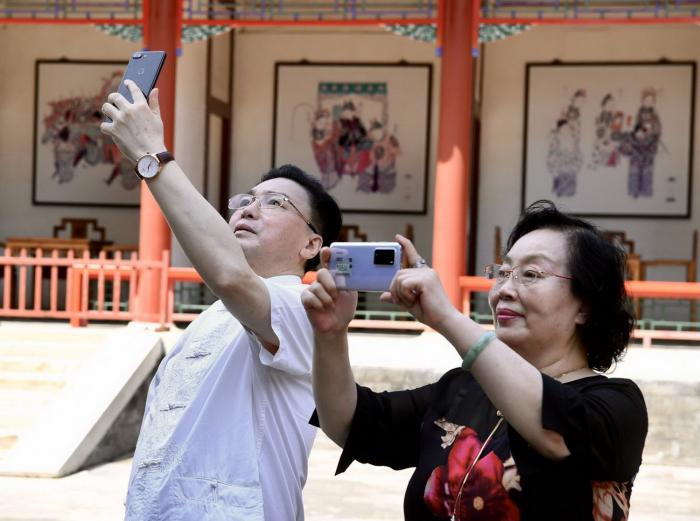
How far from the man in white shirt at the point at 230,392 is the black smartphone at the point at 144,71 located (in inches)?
0.8

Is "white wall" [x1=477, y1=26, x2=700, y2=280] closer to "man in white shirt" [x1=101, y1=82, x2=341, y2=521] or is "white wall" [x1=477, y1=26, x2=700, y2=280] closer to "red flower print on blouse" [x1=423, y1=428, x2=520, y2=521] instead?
"man in white shirt" [x1=101, y1=82, x2=341, y2=521]

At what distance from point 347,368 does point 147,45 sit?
8264mm

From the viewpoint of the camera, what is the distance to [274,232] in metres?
2.79

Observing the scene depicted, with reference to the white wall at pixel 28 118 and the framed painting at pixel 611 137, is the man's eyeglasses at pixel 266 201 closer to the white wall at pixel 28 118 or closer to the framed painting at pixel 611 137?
the framed painting at pixel 611 137

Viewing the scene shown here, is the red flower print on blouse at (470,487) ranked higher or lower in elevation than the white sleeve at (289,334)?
lower

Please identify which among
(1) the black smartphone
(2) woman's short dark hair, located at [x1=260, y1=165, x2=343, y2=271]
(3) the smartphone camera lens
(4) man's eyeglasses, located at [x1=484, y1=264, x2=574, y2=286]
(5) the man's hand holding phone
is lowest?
(4) man's eyeglasses, located at [x1=484, y1=264, x2=574, y2=286]

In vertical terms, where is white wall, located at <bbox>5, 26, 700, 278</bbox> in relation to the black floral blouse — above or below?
above

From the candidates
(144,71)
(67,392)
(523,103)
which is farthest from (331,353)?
(523,103)

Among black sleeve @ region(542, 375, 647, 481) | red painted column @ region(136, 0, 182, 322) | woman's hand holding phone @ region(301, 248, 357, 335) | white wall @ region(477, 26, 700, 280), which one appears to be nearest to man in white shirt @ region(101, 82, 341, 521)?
woman's hand holding phone @ region(301, 248, 357, 335)

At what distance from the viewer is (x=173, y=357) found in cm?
275

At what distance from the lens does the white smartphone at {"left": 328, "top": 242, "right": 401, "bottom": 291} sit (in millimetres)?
1929

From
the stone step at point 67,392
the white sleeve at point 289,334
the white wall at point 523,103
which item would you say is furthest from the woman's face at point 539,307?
the white wall at point 523,103

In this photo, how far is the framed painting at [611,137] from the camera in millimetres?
13391

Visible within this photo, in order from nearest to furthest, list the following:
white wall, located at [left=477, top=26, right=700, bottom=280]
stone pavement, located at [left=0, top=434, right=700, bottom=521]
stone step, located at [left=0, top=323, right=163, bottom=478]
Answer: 1. stone pavement, located at [left=0, top=434, right=700, bottom=521]
2. stone step, located at [left=0, top=323, right=163, bottom=478]
3. white wall, located at [left=477, top=26, right=700, bottom=280]
